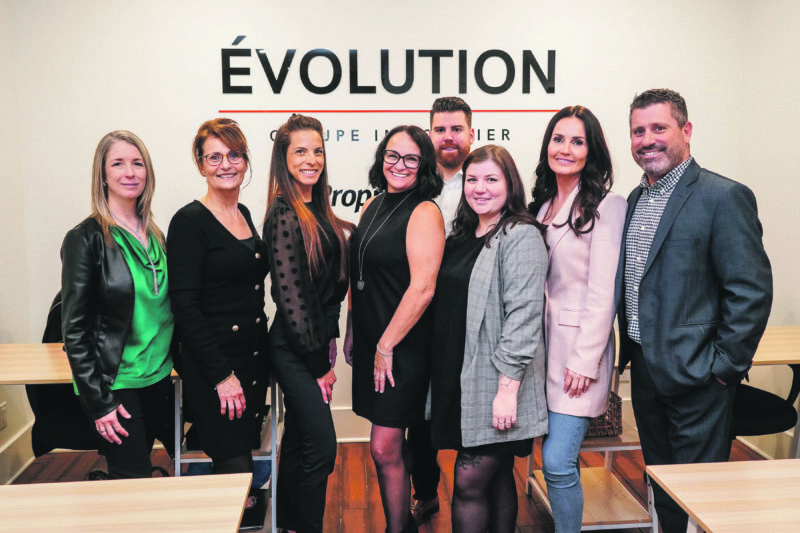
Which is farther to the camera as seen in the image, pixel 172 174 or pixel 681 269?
pixel 172 174

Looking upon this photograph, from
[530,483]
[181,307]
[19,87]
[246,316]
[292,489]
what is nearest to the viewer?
[181,307]

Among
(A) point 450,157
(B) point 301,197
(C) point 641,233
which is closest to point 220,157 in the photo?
(B) point 301,197

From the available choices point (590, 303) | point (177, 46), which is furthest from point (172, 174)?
point (590, 303)

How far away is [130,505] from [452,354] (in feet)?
3.62

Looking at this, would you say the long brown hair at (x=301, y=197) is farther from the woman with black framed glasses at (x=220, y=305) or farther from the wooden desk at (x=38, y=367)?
the wooden desk at (x=38, y=367)

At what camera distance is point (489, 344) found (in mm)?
2070

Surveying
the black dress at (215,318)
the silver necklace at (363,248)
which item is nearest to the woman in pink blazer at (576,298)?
the silver necklace at (363,248)

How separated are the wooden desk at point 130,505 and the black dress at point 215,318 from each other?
0.59 meters

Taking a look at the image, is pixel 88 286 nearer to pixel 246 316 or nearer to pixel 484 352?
pixel 246 316

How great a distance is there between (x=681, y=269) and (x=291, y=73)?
268 centimetres

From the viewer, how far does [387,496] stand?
2391 millimetres

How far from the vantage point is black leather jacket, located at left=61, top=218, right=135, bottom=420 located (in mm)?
2045

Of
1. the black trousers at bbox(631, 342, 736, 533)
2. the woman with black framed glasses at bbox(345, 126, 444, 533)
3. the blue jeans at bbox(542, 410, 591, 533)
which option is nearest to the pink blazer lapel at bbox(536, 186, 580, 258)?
the woman with black framed glasses at bbox(345, 126, 444, 533)

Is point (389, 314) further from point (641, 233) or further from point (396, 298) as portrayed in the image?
point (641, 233)
